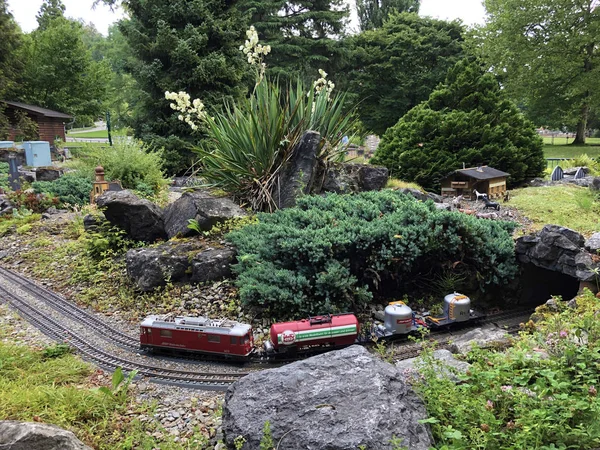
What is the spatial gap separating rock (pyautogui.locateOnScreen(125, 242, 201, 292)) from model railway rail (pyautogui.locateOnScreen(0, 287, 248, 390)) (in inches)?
46.3

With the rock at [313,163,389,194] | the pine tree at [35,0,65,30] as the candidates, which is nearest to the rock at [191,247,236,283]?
the rock at [313,163,389,194]

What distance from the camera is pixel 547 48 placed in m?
23.7

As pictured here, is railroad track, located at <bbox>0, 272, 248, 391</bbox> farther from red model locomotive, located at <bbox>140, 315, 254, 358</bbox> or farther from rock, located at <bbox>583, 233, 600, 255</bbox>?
rock, located at <bbox>583, 233, 600, 255</bbox>

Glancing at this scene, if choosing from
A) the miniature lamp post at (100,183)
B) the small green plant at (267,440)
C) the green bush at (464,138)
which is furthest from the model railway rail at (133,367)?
the green bush at (464,138)

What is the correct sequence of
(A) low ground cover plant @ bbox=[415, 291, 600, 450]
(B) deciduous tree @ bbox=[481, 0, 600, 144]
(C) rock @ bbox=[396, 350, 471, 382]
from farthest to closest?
(B) deciduous tree @ bbox=[481, 0, 600, 144] → (C) rock @ bbox=[396, 350, 471, 382] → (A) low ground cover plant @ bbox=[415, 291, 600, 450]

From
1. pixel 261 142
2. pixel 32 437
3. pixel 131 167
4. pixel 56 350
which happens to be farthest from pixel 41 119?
pixel 32 437

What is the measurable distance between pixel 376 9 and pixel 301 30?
11733 mm

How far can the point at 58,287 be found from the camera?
23.0 ft

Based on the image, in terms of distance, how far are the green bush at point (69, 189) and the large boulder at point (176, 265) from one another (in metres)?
7.00

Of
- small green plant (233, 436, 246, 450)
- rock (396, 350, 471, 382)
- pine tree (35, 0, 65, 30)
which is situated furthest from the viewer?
pine tree (35, 0, 65, 30)

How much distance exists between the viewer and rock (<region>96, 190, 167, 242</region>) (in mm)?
7562

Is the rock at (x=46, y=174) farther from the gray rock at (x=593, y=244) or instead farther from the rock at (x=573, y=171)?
the rock at (x=573, y=171)

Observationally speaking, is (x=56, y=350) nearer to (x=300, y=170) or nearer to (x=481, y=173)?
(x=300, y=170)

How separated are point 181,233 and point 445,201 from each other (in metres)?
6.87
